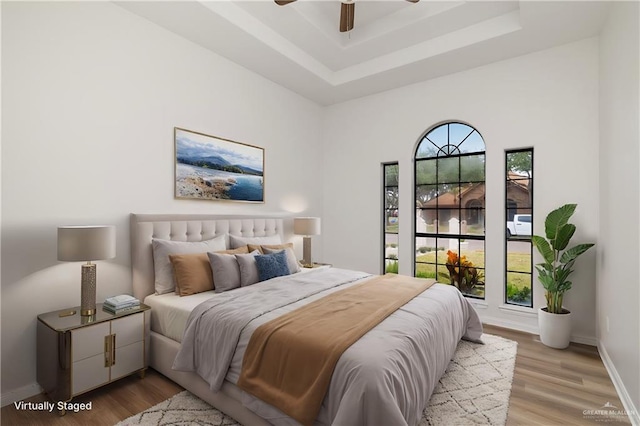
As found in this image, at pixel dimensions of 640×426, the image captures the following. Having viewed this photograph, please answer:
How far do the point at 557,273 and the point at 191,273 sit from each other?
3497 mm

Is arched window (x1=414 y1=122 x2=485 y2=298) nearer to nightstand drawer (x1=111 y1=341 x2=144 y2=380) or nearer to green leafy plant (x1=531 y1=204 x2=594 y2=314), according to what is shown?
green leafy plant (x1=531 y1=204 x2=594 y2=314)

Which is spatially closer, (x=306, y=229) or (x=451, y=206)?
(x=451, y=206)

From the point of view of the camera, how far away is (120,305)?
2.50 metres

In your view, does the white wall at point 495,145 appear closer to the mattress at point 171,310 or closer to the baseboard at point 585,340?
the baseboard at point 585,340

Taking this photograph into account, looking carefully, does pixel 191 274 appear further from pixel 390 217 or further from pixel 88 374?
pixel 390 217

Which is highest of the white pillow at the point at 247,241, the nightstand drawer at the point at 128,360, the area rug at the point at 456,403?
the white pillow at the point at 247,241

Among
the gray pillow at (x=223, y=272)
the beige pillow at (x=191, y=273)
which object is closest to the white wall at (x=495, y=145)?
the gray pillow at (x=223, y=272)

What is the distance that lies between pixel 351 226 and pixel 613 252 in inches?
123

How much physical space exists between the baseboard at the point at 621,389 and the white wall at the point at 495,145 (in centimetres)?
48

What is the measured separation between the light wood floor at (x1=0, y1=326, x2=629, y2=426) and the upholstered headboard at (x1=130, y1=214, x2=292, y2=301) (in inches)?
31.2

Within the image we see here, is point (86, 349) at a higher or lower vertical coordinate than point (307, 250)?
lower

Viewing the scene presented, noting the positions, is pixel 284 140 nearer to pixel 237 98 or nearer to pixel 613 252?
pixel 237 98

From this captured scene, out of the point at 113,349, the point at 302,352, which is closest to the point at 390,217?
the point at 302,352

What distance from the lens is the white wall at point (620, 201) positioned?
7.13 ft
